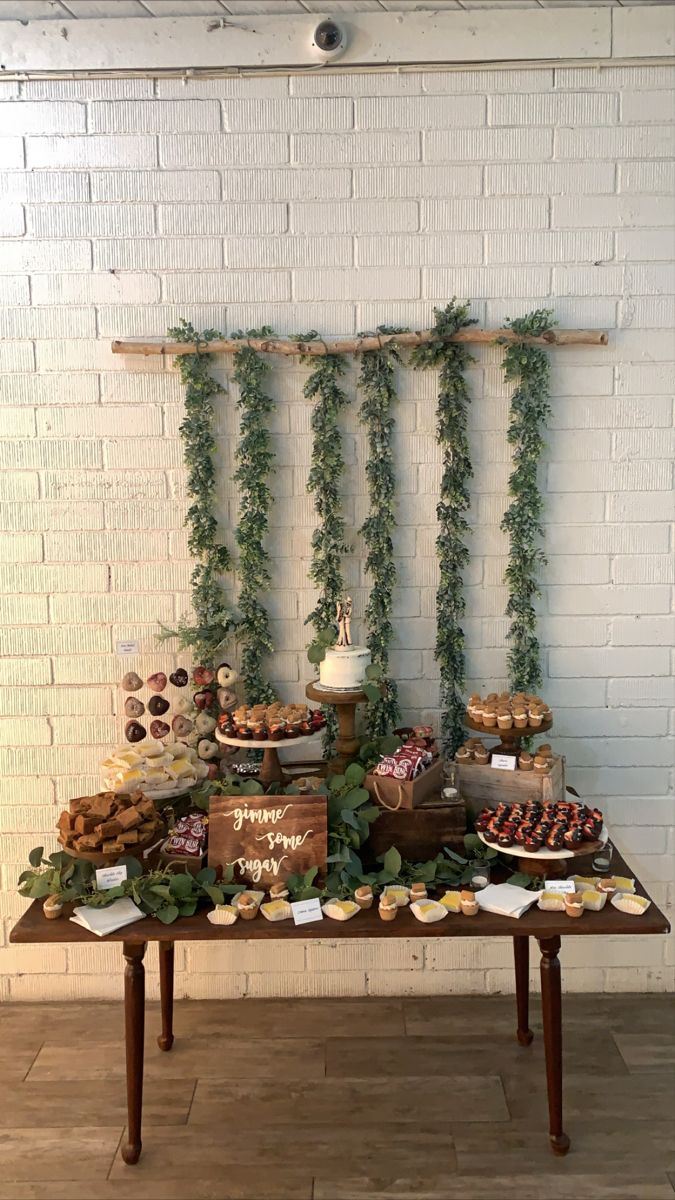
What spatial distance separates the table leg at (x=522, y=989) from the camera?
2.51 metres

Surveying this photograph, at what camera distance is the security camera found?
7.93 feet

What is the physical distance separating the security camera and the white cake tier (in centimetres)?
162

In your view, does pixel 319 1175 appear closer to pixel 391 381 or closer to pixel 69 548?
pixel 69 548

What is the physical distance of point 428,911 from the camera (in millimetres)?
1931

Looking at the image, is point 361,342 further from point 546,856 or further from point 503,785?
point 546,856

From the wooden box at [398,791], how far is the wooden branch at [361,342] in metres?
1.17

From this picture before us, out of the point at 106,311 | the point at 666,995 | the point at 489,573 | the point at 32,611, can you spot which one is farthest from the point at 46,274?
the point at 666,995

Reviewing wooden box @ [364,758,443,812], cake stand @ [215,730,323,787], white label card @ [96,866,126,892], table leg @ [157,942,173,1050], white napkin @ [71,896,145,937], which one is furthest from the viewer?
table leg @ [157,942,173,1050]

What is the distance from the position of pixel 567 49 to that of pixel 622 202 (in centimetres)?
43

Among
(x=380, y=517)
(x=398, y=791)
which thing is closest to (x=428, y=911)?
(x=398, y=791)

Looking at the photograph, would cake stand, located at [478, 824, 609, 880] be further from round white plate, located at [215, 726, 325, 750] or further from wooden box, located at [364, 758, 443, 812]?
round white plate, located at [215, 726, 325, 750]

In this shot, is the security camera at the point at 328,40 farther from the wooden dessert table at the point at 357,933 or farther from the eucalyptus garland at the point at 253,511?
the wooden dessert table at the point at 357,933

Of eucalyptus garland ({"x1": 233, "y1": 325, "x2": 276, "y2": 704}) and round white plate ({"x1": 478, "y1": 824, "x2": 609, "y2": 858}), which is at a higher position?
eucalyptus garland ({"x1": 233, "y1": 325, "x2": 276, "y2": 704})

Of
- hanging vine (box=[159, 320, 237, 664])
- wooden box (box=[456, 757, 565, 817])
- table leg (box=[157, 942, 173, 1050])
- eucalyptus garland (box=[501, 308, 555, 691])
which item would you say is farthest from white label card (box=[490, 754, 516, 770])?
table leg (box=[157, 942, 173, 1050])
